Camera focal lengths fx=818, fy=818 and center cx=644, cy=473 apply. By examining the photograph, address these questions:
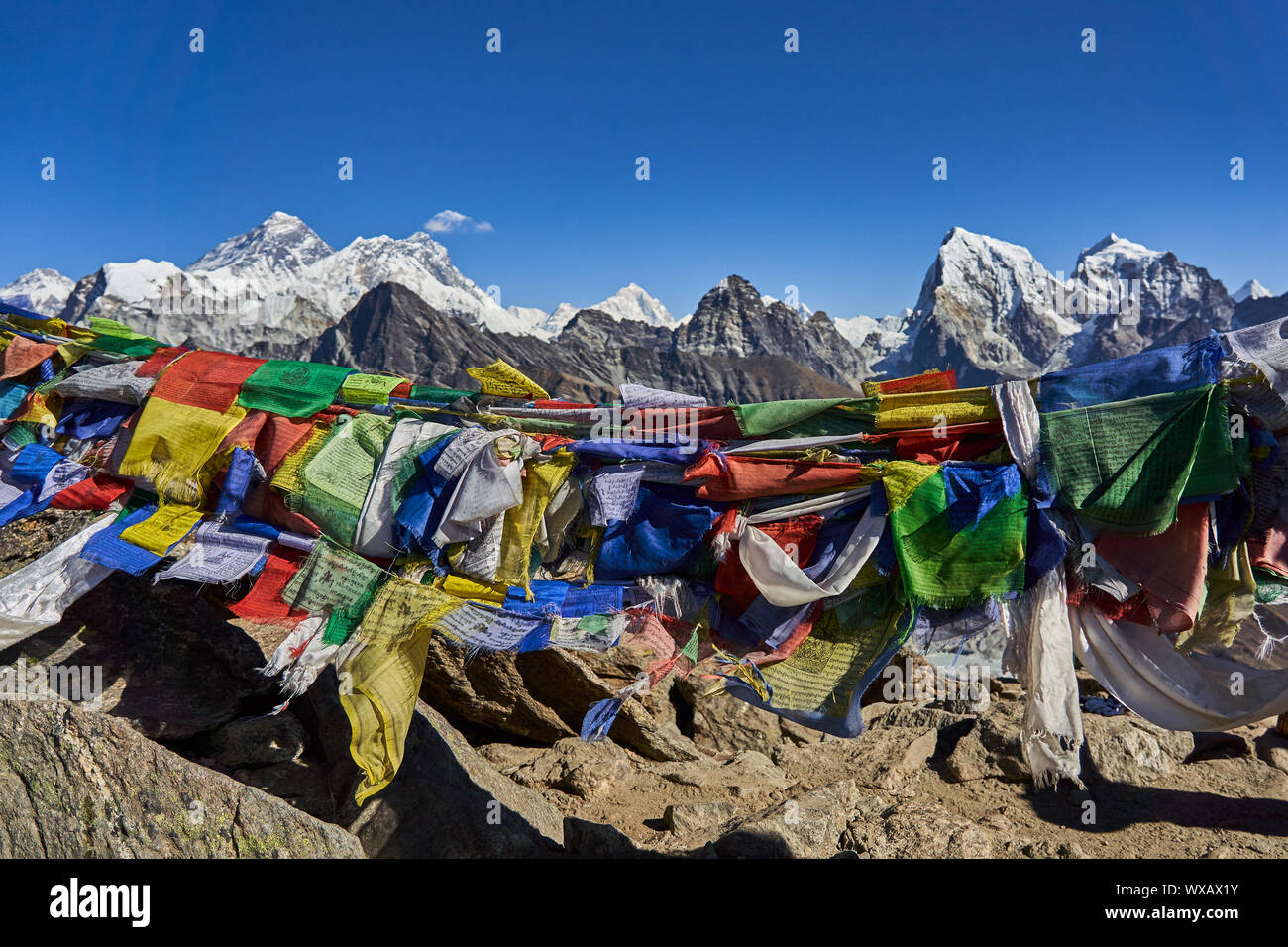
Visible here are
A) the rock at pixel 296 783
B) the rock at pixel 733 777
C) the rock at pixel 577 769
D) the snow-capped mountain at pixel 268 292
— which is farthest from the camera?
the snow-capped mountain at pixel 268 292

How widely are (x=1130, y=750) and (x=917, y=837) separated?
233cm

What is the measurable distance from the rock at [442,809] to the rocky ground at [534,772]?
13 mm

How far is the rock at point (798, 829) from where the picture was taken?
429 centimetres

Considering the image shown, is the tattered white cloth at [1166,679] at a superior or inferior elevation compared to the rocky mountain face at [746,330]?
inferior

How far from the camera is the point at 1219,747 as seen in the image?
21.1 feet

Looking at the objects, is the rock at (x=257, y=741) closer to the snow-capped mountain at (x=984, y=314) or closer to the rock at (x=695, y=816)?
the rock at (x=695, y=816)

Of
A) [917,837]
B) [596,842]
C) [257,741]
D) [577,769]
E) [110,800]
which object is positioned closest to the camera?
[110,800]

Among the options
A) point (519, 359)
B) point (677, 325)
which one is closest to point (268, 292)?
point (677, 325)

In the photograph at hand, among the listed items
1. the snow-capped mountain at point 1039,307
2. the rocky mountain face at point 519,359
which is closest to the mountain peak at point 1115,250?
the snow-capped mountain at point 1039,307

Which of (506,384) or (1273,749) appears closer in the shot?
(506,384)

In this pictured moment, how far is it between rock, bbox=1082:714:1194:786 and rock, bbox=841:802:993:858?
5.27ft

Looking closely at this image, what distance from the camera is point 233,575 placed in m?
4.44

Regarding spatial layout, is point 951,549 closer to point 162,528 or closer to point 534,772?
point 534,772

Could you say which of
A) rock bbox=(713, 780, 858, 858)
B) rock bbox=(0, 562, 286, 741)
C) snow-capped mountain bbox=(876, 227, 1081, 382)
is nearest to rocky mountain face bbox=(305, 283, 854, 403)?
snow-capped mountain bbox=(876, 227, 1081, 382)
